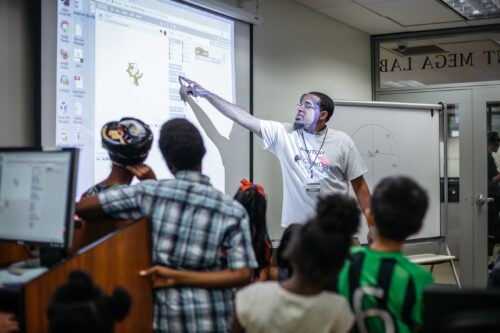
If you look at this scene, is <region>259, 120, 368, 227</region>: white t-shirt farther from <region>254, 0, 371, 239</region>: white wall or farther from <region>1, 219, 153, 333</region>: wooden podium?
<region>1, 219, 153, 333</region>: wooden podium

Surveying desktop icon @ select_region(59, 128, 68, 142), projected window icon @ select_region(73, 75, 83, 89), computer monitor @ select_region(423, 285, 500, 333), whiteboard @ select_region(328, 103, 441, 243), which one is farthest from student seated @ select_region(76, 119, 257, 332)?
whiteboard @ select_region(328, 103, 441, 243)

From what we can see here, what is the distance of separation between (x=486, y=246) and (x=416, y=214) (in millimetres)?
3915

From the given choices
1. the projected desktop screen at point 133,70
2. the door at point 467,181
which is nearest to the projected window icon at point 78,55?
the projected desktop screen at point 133,70

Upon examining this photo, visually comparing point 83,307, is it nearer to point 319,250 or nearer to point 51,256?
point 319,250


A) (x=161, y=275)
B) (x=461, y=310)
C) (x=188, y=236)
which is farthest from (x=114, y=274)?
(x=461, y=310)

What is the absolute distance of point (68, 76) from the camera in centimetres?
249

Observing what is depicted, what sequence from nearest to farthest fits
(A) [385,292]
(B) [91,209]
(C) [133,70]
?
(A) [385,292]
(B) [91,209]
(C) [133,70]

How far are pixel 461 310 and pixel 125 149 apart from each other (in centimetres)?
125

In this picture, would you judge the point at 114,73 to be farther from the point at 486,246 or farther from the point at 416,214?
the point at 486,246

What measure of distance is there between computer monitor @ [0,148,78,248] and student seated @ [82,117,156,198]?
0.25m

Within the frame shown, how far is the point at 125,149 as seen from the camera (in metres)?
1.90

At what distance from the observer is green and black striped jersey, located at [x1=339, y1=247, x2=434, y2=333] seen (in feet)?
4.79

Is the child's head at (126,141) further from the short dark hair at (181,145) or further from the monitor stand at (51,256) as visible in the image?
A: the monitor stand at (51,256)

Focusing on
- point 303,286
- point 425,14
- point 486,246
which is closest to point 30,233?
point 303,286
